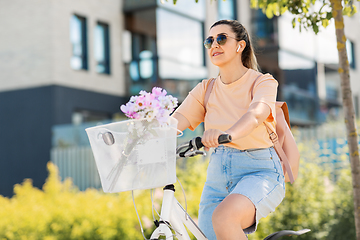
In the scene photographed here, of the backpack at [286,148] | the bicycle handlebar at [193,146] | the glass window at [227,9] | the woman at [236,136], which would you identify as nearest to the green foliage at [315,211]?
the backpack at [286,148]

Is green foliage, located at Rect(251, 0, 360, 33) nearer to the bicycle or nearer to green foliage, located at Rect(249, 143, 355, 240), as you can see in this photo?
the bicycle

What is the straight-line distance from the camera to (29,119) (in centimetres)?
1428

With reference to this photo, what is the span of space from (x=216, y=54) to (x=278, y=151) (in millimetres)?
667

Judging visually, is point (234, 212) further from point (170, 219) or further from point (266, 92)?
point (266, 92)

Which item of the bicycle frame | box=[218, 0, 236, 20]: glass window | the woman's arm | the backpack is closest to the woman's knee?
the bicycle frame

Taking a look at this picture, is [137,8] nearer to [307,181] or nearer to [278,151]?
[307,181]

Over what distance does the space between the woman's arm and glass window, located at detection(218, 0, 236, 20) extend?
14.9 meters

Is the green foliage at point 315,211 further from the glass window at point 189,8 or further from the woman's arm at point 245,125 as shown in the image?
the glass window at point 189,8

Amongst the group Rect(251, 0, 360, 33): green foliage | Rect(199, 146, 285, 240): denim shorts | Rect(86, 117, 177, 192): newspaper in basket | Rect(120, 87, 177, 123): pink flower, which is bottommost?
Rect(199, 146, 285, 240): denim shorts

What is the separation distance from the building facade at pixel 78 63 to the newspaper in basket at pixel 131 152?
10808mm

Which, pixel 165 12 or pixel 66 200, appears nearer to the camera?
pixel 66 200

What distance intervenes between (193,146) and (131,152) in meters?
0.31

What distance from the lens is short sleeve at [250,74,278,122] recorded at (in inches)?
102

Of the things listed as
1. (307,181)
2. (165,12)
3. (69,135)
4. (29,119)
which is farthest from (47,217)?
(165,12)
